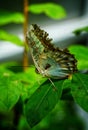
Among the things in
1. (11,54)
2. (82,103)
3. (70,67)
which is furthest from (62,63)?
(11,54)

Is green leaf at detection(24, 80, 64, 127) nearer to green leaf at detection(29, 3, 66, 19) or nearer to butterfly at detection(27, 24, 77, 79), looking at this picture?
butterfly at detection(27, 24, 77, 79)

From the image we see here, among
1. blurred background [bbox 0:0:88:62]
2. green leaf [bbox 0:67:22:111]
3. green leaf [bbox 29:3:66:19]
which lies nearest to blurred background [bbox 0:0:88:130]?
blurred background [bbox 0:0:88:62]

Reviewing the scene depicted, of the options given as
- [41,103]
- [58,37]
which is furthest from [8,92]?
[58,37]

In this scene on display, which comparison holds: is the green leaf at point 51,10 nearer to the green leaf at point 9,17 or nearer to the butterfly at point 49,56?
the green leaf at point 9,17

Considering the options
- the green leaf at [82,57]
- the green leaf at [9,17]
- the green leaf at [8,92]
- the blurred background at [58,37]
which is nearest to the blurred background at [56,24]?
the blurred background at [58,37]

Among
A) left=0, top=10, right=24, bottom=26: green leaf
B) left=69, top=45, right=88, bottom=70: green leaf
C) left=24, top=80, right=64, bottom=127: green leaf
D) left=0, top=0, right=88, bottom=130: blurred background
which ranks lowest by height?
left=0, top=0, right=88, bottom=130: blurred background
